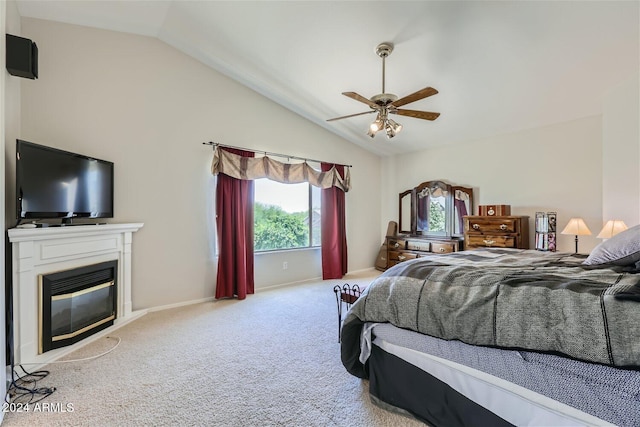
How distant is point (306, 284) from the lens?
4.66 metres

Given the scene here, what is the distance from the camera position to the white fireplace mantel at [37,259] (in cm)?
211

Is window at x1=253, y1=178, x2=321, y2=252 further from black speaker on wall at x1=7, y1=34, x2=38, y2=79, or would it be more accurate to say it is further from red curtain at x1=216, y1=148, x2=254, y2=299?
black speaker on wall at x1=7, y1=34, x2=38, y2=79

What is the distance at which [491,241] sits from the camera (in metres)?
4.05

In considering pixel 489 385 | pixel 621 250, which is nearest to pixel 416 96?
pixel 621 250

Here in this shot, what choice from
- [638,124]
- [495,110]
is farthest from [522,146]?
[638,124]

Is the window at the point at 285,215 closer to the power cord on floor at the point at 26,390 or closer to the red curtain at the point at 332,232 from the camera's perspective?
the red curtain at the point at 332,232

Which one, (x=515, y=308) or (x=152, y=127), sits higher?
(x=152, y=127)

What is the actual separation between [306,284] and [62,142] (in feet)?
11.5

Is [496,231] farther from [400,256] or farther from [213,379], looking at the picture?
[213,379]

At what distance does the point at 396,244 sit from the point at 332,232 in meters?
1.26

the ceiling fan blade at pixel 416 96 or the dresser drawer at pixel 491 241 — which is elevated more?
the ceiling fan blade at pixel 416 96

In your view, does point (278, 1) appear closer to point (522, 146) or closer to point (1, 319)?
point (1, 319)

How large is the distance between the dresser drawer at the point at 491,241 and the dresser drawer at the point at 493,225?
88 mm

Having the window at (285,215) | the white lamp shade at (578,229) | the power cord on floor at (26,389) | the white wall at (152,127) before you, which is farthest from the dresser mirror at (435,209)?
the power cord on floor at (26,389)
